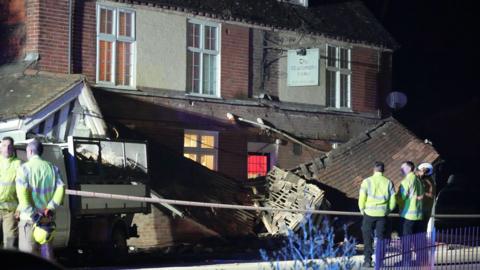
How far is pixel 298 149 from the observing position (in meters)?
24.0

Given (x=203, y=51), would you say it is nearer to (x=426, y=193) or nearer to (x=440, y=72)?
(x=426, y=193)

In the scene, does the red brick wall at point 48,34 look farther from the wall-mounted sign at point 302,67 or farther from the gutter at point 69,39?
the wall-mounted sign at point 302,67

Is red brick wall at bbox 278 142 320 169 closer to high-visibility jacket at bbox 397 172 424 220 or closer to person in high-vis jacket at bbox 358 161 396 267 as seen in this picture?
high-visibility jacket at bbox 397 172 424 220

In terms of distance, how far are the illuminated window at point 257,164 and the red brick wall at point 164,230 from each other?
523 cm

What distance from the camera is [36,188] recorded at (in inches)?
416

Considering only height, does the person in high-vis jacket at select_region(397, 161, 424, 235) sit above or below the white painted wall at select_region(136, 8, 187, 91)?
below

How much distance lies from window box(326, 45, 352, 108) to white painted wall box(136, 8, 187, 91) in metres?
5.20

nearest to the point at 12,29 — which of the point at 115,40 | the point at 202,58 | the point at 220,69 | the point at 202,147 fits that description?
the point at 115,40

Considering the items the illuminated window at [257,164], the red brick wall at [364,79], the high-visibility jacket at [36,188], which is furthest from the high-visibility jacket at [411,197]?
the red brick wall at [364,79]

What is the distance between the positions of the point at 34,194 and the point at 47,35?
30.5ft

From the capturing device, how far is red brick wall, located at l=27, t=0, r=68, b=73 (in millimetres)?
19109

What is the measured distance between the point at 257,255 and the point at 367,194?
4587 mm

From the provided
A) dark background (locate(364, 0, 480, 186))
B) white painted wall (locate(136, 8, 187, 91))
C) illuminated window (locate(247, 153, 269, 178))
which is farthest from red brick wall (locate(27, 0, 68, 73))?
dark background (locate(364, 0, 480, 186))

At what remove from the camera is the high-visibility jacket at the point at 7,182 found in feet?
35.4
